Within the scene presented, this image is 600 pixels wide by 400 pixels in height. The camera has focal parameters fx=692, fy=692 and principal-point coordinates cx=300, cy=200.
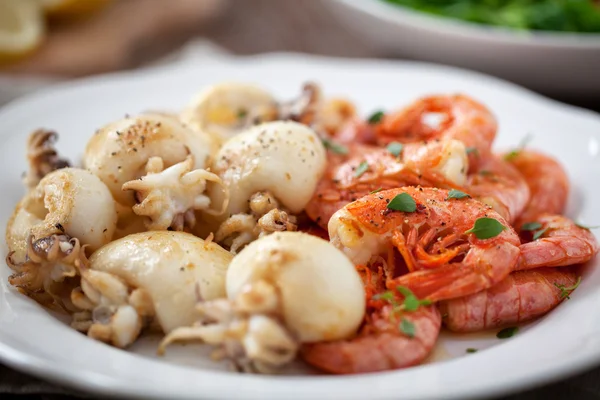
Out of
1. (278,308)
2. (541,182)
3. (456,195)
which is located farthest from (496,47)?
(278,308)

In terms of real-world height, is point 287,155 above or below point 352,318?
above

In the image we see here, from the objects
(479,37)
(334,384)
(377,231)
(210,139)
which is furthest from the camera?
(479,37)

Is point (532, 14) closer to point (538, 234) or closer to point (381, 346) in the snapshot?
point (538, 234)

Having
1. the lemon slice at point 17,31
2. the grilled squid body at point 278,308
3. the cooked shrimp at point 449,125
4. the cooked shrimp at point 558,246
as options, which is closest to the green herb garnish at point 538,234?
the cooked shrimp at point 558,246

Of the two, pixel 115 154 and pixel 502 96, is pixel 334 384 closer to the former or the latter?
pixel 115 154

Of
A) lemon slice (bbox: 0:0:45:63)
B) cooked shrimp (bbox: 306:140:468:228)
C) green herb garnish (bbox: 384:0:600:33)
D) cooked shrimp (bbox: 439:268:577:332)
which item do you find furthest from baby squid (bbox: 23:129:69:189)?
green herb garnish (bbox: 384:0:600:33)

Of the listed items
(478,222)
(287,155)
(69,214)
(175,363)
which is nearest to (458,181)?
(478,222)
